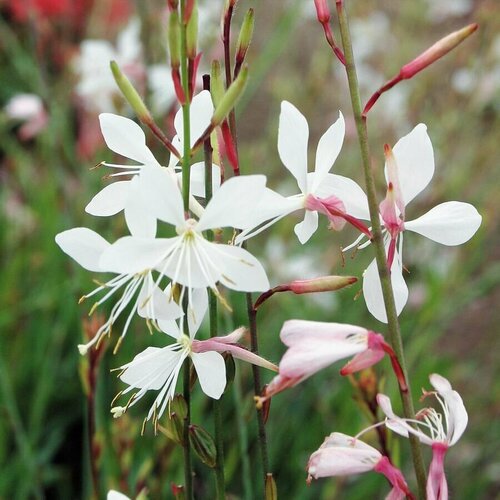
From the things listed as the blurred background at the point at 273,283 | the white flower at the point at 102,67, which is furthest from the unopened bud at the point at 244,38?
the white flower at the point at 102,67

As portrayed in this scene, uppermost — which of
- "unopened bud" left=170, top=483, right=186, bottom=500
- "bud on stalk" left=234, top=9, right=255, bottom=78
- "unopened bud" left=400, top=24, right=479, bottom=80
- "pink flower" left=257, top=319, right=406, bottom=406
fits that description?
"bud on stalk" left=234, top=9, right=255, bottom=78

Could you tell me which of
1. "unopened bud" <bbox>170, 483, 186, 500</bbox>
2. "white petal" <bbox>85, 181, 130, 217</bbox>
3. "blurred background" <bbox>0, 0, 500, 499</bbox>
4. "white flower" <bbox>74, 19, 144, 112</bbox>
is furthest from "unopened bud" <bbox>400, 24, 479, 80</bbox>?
"white flower" <bbox>74, 19, 144, 112</bbox>

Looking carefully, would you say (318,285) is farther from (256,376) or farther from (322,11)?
(322,11)

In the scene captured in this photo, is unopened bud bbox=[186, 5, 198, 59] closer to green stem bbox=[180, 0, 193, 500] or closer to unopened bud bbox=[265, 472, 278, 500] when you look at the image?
green stem bbox=[180, 0, 193, 500]

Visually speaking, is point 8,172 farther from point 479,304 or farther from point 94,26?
point 479,304

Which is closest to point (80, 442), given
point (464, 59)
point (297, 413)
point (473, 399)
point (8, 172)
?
point (297, 413)

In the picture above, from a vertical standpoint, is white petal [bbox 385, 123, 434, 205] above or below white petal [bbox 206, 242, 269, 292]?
above
